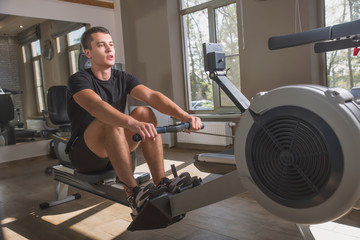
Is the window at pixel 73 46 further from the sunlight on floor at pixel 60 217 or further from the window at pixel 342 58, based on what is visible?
the window at pixel 342 58

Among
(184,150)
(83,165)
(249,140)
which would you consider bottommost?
(184,150)

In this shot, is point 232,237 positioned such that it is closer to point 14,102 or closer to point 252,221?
point 252,221

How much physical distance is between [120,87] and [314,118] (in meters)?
1.26

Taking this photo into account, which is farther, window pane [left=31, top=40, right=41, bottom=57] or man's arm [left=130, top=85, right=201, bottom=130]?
window pane [left=31, top=40, right=41, bottom=57]

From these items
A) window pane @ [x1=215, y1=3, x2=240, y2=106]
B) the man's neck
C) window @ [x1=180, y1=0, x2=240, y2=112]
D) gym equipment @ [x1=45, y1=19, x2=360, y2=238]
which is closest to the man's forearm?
the man's neck

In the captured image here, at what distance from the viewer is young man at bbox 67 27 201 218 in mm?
1582

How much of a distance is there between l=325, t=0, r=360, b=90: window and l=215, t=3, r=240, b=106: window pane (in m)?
1.15

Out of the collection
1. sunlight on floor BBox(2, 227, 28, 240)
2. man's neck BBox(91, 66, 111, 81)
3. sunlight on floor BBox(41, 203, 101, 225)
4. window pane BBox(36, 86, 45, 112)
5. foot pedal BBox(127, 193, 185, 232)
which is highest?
man's neck BBox(91, 66, 111, 81)

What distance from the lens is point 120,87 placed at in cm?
201

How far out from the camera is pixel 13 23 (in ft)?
14.6

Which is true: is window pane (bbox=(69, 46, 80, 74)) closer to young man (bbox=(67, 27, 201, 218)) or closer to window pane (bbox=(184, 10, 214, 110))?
window pane (bbox=(184, 10, 214, 110))

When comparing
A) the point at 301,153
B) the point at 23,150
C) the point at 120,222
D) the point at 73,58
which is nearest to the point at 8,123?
the point at 23,150

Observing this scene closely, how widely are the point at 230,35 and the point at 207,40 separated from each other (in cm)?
43

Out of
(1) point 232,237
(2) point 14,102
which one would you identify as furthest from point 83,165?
(2) point 14,102
